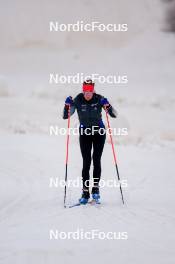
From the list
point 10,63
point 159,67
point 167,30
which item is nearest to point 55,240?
point 159,67

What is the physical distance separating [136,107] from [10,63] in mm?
24007

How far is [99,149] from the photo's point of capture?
28.9ft

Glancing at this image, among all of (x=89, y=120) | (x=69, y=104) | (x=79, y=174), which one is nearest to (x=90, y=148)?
(x=89, y=120)

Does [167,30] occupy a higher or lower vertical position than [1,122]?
higher

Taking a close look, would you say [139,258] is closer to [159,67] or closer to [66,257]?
[66,257]

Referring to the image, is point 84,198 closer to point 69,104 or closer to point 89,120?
point 89,120

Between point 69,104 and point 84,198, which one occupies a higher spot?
point 69,104

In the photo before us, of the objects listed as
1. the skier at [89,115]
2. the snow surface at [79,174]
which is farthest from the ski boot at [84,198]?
the snow surface at [79,174]

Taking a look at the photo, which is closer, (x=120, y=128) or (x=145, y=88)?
(x=120, y=128)

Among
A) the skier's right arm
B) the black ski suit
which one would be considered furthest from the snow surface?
the skier's right arm

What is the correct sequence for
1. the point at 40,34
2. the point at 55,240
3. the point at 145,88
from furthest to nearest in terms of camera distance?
the point at 40,34 → the point at 145,88 → the point at 55,240

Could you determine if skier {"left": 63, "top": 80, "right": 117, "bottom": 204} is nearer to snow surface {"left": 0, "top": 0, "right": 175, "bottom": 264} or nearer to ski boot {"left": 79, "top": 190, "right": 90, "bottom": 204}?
ski boot {"left": 79, "top": 190, "right": 90, "bottom": 204}

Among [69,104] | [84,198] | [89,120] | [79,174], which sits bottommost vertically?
[84,198]

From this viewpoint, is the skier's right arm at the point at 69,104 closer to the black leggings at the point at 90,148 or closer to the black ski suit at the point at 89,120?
the black ski suit at the point at 89,120
